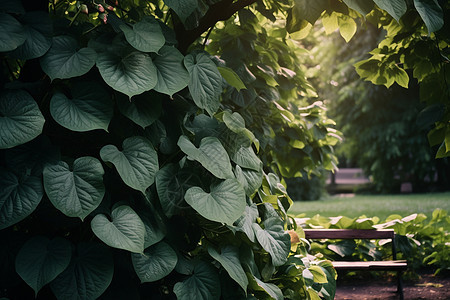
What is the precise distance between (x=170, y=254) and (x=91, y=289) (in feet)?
0.88

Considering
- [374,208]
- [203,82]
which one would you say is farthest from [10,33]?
[374,208]

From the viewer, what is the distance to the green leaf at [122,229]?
1296 millimetres

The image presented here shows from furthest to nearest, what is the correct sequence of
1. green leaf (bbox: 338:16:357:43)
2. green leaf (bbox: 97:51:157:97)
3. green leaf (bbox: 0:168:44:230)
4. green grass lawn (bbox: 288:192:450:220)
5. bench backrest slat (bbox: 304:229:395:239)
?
green grass lawn (bbox: 288:192:450:220) → bench backrest slat (bbox: 304:229:395:239) → green leaf (bbox: 338:16:357:43) → green leaf (bbox: 97:51:157:97) → green leaf (bbox: 0:168:44:230)

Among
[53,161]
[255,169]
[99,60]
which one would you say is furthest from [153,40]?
[255,169]

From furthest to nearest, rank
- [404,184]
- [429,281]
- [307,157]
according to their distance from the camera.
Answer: [404,184] → [429,281] → [307,157]

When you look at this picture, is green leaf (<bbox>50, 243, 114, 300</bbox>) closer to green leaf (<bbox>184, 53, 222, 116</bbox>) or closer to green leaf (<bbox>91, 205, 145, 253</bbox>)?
green leaf (<bbox>91, 205, 145, 253</bbox>)

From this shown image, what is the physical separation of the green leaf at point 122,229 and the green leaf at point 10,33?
563mm

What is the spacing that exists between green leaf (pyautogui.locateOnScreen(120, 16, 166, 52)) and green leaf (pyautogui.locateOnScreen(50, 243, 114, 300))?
2.12 ft

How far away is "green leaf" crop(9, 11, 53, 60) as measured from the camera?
4.52 ft

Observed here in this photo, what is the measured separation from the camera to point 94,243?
1.43 metres

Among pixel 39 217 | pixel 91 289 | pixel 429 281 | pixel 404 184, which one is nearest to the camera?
pixel 91 289

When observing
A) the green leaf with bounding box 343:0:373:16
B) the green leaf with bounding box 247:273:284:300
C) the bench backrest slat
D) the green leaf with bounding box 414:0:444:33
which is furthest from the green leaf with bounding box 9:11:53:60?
the bench backrest slat

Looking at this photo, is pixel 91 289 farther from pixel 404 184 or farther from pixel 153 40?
pixel 404 184

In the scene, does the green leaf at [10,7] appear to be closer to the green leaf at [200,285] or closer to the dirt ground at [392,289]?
the green leaf at [200,285]
